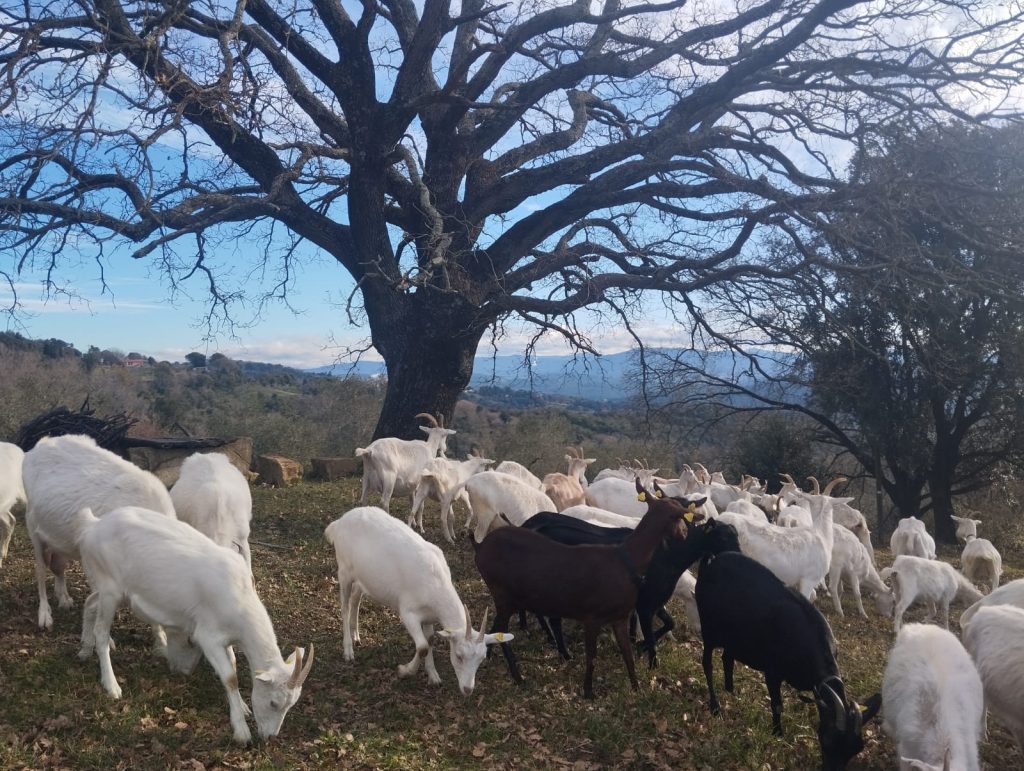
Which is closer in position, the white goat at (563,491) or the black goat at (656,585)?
the black goat at (656,585)

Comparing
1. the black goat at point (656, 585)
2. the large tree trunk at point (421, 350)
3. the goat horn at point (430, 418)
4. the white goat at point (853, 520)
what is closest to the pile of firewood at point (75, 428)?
the large tree trunk at point (421, 350)

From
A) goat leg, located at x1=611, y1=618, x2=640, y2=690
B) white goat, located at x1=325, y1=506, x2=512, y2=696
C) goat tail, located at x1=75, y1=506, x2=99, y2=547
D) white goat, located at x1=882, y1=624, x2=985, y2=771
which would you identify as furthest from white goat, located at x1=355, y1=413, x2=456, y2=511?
white goat, located at x1=882, y1=624, x2=985, y2=771

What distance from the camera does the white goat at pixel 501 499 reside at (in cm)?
987

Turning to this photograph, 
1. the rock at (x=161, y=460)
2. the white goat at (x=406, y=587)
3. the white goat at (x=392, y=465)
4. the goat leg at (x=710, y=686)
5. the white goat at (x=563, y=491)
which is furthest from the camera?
the rock at (x=161, y=460)

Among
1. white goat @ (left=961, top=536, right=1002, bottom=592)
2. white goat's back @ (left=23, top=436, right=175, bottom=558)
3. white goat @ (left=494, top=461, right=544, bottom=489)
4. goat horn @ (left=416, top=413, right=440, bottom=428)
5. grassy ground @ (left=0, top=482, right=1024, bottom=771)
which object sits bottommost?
Answer: grassy ground @ (left=0, top=482, right=1024, bottom=771)

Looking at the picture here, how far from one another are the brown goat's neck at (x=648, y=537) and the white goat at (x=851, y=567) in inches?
178

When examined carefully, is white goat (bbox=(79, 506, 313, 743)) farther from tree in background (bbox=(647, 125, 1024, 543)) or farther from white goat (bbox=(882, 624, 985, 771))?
tree in background (bbox=(647, 125, 1024, 543))

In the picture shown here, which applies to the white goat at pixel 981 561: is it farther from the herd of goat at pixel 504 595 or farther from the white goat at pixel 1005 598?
the white goat at pixel 1005 598

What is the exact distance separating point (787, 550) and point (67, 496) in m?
7.38

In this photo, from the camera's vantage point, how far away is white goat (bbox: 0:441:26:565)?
7.74 meters

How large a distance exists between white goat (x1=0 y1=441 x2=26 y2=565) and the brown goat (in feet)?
15.6

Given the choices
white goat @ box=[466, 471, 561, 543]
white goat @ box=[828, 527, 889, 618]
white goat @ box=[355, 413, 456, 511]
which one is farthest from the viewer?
white goat @ box=[355, 413, 456, 511]

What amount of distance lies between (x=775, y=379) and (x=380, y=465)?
276 inches

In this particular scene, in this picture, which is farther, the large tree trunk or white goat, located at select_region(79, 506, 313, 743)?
the large tree trunk
